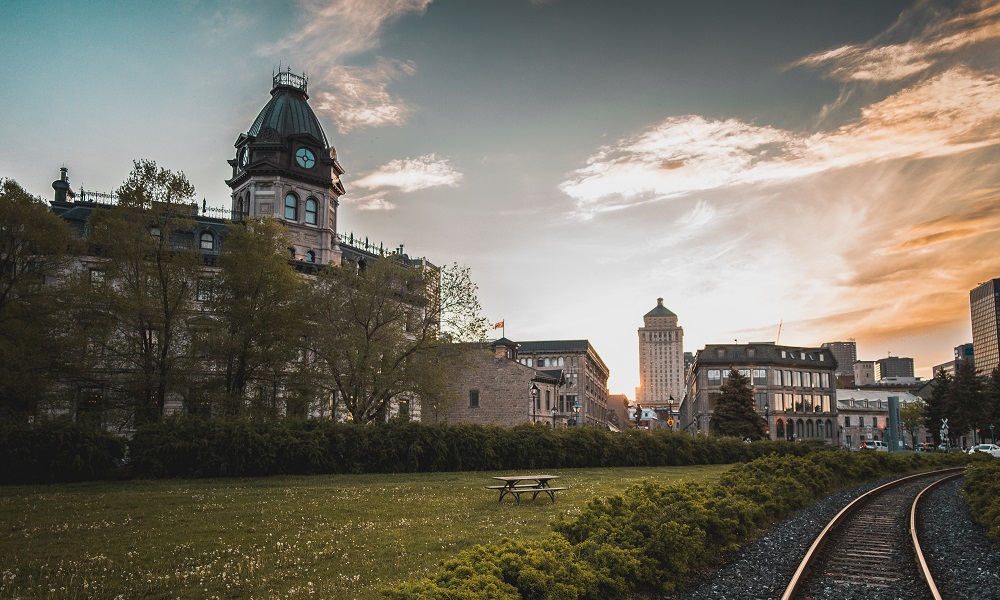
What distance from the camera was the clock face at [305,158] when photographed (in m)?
55.9

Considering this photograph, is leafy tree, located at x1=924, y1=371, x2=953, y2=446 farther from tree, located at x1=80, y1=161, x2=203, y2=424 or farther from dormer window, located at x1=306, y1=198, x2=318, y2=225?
tree, located at x1=80, y1=161, x2=203, y2=424

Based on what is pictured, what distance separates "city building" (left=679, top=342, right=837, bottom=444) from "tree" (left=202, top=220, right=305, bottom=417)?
2919 inches

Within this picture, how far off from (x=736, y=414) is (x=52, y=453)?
64.3m

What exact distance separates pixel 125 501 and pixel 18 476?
28.5 ft

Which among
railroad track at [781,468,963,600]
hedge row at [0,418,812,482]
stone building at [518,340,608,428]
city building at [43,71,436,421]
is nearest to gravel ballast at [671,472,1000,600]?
railroad track at [781,468,963,600]

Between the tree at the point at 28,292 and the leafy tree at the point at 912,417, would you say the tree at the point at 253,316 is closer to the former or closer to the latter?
the tree at the point at 28,292

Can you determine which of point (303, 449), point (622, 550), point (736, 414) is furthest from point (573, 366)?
point (622, 550)

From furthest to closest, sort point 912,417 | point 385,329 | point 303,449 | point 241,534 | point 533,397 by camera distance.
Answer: point 912,417 → point 533,397 → point 385,329 → point 303,449 → point 241,534

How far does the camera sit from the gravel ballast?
11250 mm

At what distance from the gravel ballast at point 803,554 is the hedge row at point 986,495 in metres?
0.41

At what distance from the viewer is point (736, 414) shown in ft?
241

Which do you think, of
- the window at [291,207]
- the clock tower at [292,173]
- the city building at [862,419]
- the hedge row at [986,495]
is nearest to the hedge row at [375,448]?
the hedge row at [986,495]

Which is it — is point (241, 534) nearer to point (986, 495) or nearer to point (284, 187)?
point (986, 495)

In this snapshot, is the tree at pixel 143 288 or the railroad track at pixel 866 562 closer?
the railroad track at pixel 866 562
